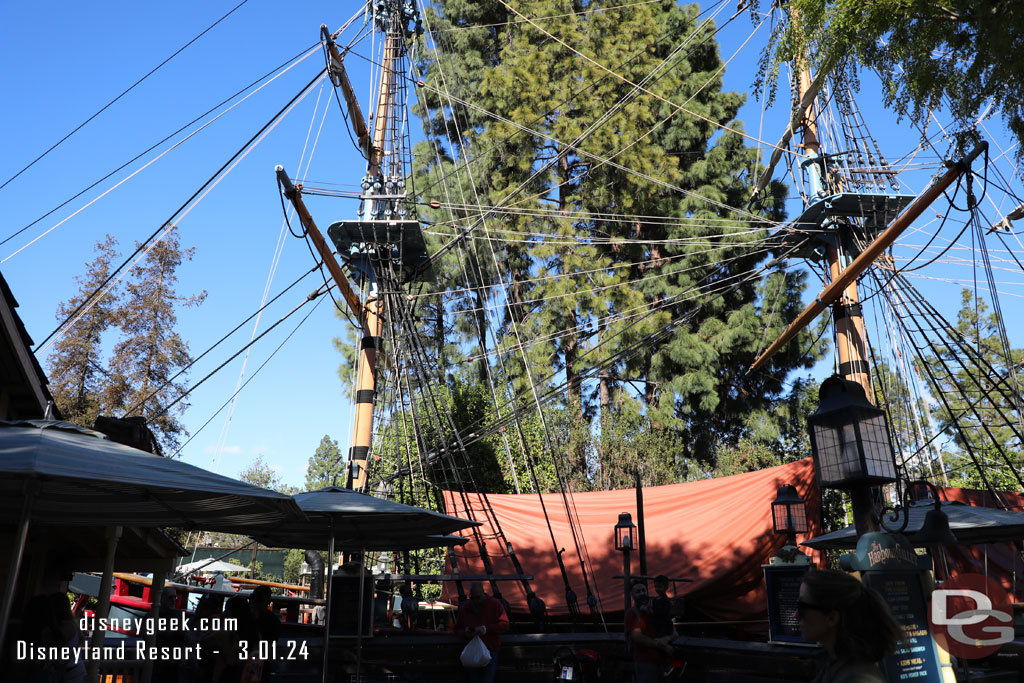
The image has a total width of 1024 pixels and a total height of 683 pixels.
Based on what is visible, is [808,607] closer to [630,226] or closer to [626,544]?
[626,544]

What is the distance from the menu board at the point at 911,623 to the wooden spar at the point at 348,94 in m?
13.6

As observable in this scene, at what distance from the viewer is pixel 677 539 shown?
525 inches

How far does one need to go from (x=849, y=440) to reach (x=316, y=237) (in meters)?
11.4

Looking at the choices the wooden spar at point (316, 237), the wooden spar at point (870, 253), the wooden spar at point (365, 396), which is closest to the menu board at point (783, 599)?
the wooden spar at point (870, 253)

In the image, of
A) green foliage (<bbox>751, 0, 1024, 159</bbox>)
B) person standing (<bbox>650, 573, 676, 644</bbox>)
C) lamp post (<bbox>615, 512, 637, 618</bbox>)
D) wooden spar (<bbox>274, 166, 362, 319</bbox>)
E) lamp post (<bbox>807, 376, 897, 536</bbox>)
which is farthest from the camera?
wooden spar (<bbox>274, 166, 362, 319</bbox>)

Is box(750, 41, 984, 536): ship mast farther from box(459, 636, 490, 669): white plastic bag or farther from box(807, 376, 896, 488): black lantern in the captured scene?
box(459, 636, 490, 669): white plastic bag

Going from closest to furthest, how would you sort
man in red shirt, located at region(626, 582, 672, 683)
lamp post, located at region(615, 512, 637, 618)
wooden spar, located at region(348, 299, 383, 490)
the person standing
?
man in red shirt, located at region(626, 582, 672, 683)
the person standing
lamp post, located at region(615, 512, 637, 618)
wooden spar, located at region(348, 299, 383, 490)

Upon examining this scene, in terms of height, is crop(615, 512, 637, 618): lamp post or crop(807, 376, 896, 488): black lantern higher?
crop(807, 376, 896, 488): black lantern

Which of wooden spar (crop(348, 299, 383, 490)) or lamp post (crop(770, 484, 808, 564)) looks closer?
lamp post (crop(770, 484, 808, 564))

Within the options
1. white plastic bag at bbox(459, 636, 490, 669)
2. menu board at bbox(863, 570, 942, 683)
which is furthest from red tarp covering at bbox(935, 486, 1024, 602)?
white plastic bag at bbox(459, 636, 490, 669)

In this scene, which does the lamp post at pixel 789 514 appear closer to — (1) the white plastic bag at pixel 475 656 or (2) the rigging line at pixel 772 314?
(1) the white plastic bag at pixel 475 656

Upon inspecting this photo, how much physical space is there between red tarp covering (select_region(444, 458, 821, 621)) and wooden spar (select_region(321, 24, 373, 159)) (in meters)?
8.10

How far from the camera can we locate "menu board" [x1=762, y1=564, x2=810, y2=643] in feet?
27.0

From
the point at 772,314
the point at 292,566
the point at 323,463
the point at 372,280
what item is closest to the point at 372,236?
the point at 372,280
